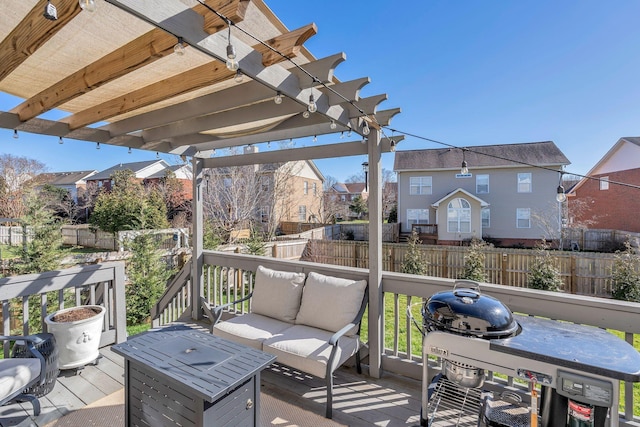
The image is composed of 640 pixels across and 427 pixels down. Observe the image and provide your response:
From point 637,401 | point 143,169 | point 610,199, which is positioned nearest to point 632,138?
point 610,199

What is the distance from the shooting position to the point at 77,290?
343 cm

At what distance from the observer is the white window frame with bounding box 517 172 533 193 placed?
14477 mm

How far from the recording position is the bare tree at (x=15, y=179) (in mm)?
12375

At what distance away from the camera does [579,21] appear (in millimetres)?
6699

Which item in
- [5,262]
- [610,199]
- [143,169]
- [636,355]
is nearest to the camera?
[636,355]

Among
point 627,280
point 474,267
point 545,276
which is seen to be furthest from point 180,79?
point 627,280

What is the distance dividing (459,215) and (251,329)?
14.3 m

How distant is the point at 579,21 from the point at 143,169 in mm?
24450

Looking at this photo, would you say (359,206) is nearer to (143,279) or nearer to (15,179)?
(143,279)

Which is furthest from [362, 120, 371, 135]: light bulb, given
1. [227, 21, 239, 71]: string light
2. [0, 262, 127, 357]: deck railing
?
[0, 262, 127, 357]: deck railing

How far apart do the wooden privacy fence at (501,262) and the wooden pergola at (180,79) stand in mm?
7155

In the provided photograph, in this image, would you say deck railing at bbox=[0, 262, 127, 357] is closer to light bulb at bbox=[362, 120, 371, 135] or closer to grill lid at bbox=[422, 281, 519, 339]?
light bulb at bbox=[362, 120, 371, 135]

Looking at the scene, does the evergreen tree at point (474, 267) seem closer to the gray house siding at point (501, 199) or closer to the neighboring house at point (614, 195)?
the gray house siding at point (501, 199)

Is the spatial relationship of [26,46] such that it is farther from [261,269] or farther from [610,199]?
[610,199]
